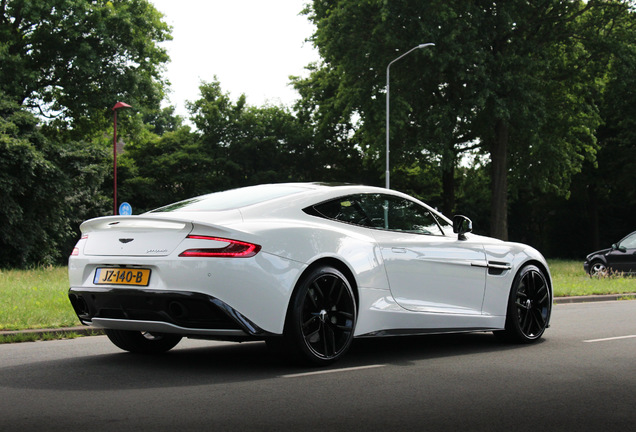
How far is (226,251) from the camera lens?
5902 millimetres

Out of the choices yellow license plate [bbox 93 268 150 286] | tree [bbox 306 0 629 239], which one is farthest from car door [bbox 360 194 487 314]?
tree [bbox 306 0 629 239]

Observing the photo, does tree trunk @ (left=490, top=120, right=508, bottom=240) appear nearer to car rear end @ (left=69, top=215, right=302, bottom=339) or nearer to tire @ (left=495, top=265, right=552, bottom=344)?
tire @ (left=495, top=265, right=552, bottom=344)

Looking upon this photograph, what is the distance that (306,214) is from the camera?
664 cm

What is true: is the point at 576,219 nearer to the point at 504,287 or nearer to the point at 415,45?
the point at 415,45

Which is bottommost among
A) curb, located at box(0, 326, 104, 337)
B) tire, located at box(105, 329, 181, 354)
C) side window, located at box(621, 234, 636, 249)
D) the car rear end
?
curb, located at box(0, 326, 104, 337)

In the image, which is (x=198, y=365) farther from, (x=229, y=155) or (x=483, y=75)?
(x=229, y=155)

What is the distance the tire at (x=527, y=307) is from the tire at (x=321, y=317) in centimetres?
235

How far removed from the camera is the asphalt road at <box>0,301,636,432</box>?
15.5 ft

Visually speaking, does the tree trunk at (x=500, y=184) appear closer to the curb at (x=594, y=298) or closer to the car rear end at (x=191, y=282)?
the curb at (x=594, y=298)

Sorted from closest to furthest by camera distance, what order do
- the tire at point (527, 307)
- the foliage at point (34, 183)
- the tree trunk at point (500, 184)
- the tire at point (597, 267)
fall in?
1. the tire at point (527, 307)
2. the tire at point (597, 267)
3. the foliage at point (34, 183)
4. the tree trunk at point (500, 184)

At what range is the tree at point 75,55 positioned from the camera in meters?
31.8

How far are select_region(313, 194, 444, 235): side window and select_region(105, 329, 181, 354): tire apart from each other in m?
1.87

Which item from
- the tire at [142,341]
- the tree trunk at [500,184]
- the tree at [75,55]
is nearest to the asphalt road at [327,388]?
the tire at [142,341]

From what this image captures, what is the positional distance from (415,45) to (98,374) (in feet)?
79.8
